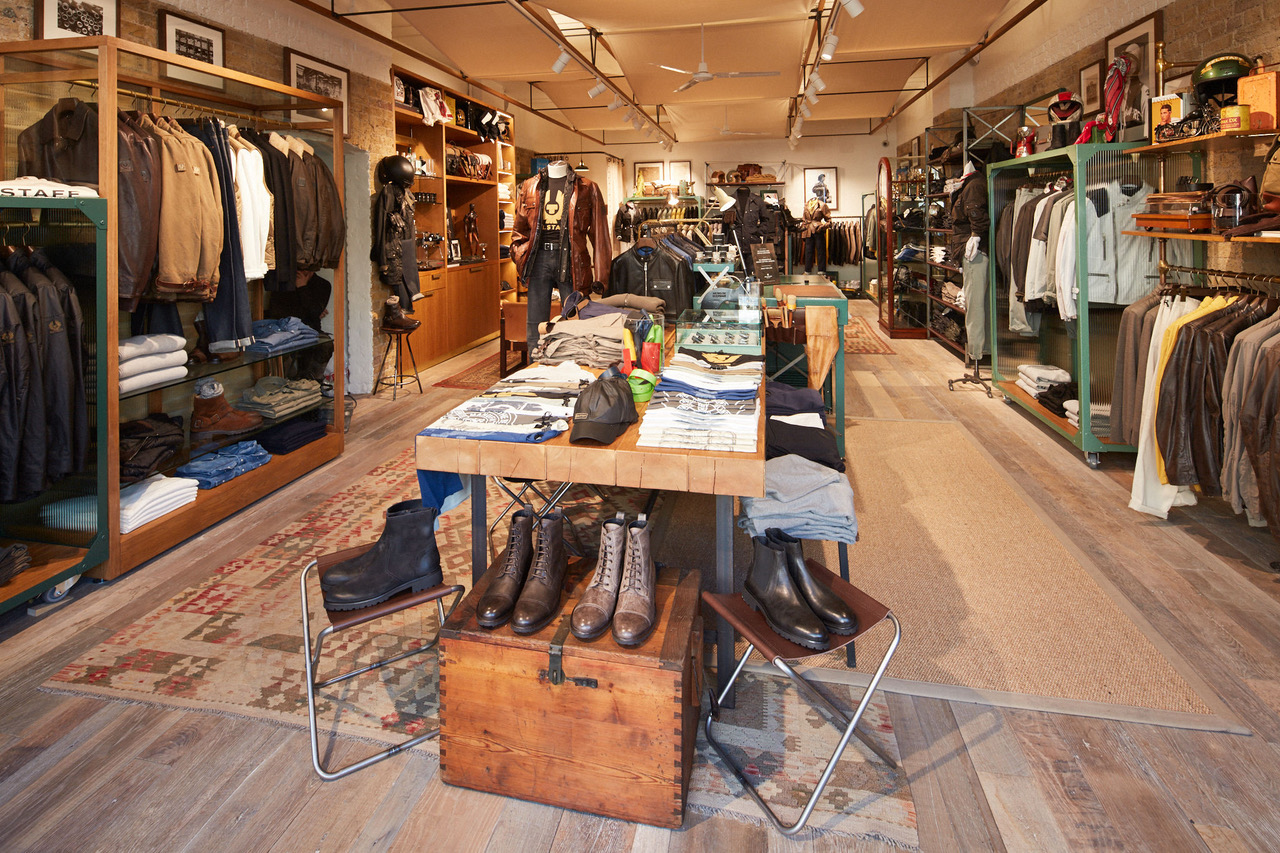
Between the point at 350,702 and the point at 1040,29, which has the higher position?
the point at 1040,29

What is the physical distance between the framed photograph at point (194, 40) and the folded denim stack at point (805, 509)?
3580mm

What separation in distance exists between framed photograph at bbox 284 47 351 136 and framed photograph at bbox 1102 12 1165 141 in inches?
212

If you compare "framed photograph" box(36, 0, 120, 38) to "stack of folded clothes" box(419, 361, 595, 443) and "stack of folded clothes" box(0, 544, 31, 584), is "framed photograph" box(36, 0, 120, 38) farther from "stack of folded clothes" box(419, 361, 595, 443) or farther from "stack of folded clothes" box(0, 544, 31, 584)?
"stack of folded clothes" box(419, 361, 595, 443)

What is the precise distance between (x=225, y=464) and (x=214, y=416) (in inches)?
12.5

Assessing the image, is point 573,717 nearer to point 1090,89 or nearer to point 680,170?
point 1090,89

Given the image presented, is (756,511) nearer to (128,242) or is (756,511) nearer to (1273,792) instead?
(1273,792)

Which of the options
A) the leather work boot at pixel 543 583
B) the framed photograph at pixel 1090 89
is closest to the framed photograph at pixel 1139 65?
the framed photograph at pixel 1090 89

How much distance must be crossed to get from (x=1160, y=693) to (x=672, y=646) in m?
1.60

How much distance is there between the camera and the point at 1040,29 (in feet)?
24.8

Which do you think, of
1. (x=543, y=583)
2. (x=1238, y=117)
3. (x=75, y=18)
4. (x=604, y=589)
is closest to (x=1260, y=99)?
(x=1238, y=117)

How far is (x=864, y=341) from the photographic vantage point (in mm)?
9906

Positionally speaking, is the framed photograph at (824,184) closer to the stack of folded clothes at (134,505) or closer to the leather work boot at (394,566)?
the stack of folded clothes at (134,505)

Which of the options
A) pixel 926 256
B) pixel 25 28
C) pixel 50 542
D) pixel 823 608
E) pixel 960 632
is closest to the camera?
pixel 823 608

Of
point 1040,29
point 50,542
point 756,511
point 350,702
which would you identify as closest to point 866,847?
point 756,511
